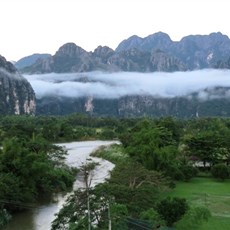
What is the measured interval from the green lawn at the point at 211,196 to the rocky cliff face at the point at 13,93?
372 ft

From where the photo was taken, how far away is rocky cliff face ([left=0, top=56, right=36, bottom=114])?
15218 cm

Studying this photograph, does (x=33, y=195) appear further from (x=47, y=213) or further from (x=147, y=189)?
(x=147, y=189)

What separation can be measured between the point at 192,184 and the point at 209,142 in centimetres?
822

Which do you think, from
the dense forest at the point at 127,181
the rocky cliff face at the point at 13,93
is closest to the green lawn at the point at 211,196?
the dense forest at the point at 127,181

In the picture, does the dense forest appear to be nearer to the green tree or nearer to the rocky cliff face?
the green tree

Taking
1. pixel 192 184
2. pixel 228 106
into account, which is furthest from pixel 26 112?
pixel 192 184

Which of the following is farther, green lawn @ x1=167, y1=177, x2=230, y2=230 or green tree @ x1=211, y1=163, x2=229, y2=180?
green tree @ x1=211, y1=163, x2=229, y2=180

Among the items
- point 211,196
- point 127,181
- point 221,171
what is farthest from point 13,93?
point 127,181

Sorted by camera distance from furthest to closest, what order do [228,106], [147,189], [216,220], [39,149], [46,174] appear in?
[228,106], [39,149], [46,174], [216,220], [147,189]

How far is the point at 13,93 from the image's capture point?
15962 centimetres

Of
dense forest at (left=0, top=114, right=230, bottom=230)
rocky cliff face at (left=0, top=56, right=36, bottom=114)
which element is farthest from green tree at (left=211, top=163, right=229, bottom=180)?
rocky cliff face at (left=0, top=56, right=36, bottom=114)

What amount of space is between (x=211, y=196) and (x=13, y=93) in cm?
13534

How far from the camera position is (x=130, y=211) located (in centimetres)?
2158

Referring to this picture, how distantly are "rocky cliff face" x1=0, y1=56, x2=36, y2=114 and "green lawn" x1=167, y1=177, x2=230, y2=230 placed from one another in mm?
113313
